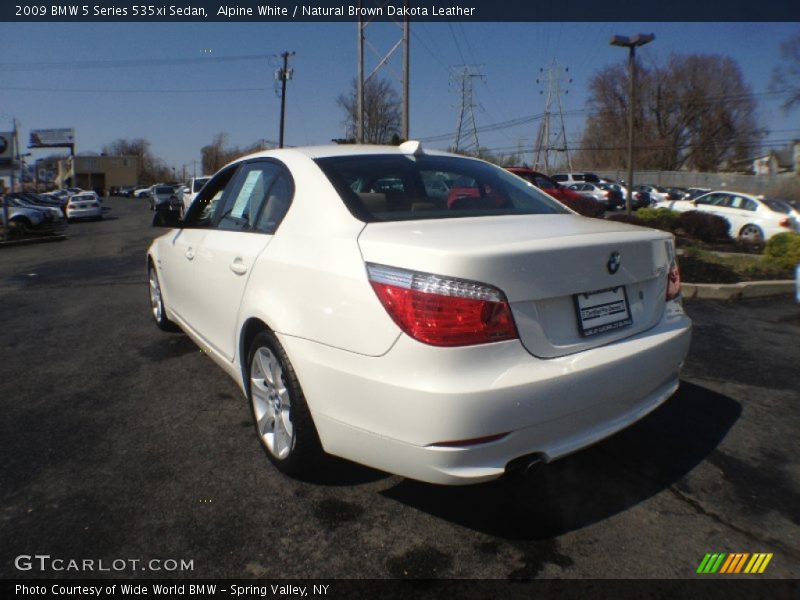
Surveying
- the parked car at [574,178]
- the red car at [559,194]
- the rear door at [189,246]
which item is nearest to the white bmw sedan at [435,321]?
the rear door at [189,246]

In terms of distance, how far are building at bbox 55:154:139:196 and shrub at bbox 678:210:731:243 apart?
4197 inches

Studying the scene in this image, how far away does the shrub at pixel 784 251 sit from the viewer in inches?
364

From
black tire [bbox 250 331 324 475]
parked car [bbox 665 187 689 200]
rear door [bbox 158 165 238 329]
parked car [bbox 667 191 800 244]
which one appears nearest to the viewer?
black tire [bbox 250 331 324 475]

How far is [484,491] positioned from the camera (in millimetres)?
2818

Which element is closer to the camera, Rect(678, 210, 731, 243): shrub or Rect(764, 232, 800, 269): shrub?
Rect(764, 232, 800, 269): shrub

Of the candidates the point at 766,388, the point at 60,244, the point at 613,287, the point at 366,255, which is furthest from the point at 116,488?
the point at 60,244

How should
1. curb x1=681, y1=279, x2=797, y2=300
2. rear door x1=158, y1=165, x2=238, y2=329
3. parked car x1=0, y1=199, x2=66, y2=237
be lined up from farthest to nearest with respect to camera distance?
parked car x1=0, y1=199, x2=66, y2=237 → curb x1=681, y1=279, x2=797, y2=300 → rear door x1=158, y1=165, x2=238, y2=329

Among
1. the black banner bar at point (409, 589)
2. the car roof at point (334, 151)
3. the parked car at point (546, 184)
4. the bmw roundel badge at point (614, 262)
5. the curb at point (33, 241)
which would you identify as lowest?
the black banner bar at point (409, 589)

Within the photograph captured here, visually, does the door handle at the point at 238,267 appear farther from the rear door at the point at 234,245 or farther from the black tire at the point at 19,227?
the black tire at the point at 19,227

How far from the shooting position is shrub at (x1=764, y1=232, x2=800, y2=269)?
926 cm

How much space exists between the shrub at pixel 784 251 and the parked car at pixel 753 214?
5095 mm

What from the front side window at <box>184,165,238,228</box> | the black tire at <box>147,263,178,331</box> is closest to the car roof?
the front side window at <box>184,165,238,228</box>

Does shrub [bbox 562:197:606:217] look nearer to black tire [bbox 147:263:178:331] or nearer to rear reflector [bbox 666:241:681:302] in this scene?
black tire [bbox 147:263:178:331]

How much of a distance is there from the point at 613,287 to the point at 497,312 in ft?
2.18
